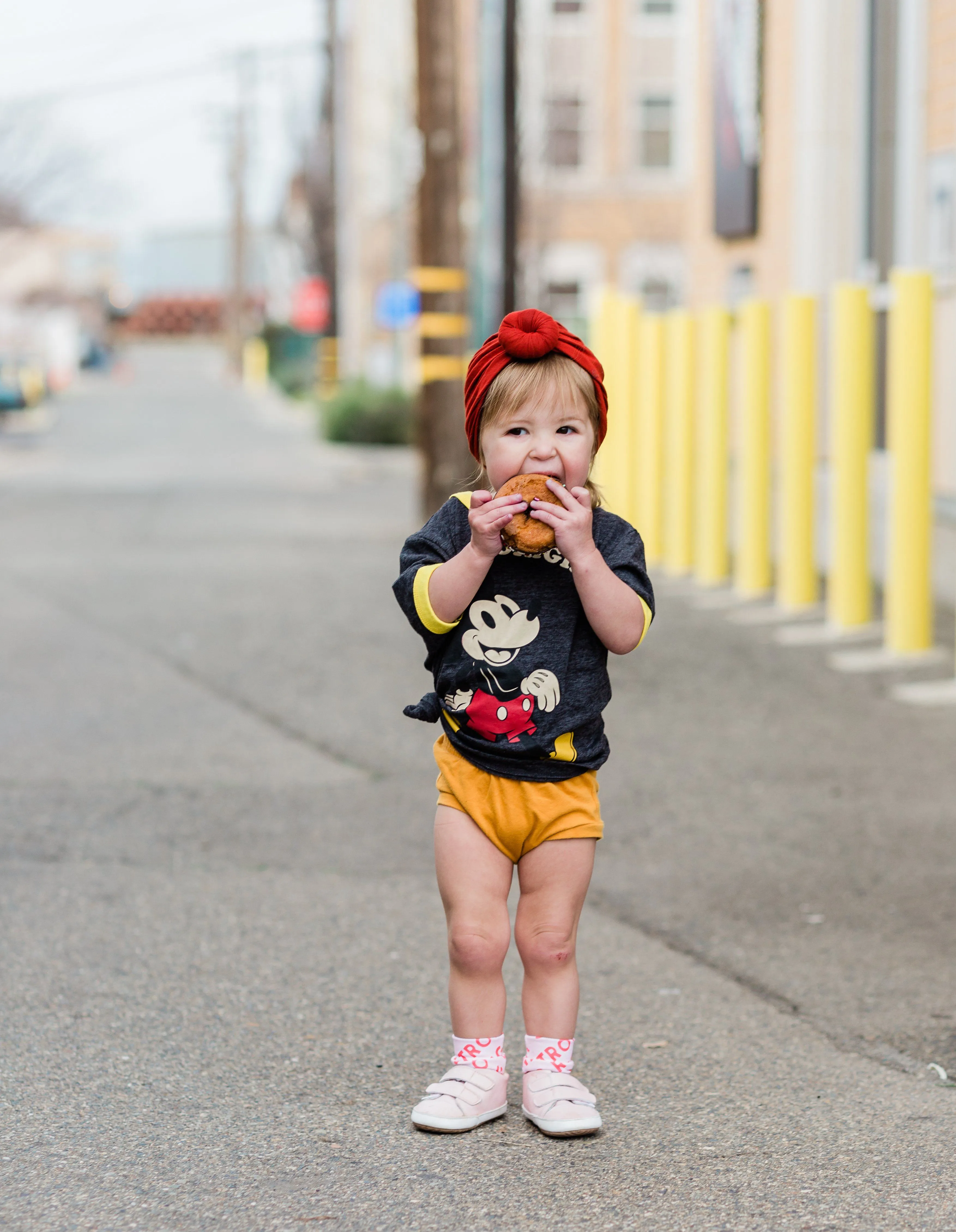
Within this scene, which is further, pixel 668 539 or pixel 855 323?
pixel 668 539

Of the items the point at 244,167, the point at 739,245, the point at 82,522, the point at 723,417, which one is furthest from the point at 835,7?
the point at 244,167

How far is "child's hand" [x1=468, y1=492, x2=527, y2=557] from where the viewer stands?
10.1 ft

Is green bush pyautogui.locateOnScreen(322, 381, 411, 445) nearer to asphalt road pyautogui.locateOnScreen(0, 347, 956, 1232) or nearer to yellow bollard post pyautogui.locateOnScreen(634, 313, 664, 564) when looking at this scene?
yellow bollard post pyautogui.locateOnScreen(634, 313, 664, 564)

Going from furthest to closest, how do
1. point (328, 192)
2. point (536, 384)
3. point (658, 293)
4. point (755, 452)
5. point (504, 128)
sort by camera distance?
point (328, 192) < point (658, 293) < point (504, 128) < point (755, 452) < point (536, 384)

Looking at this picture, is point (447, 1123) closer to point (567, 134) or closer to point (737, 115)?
point (737, 115)

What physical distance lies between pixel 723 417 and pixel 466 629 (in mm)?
7832

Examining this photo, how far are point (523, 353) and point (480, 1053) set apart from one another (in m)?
1.24

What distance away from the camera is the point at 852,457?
9070 mm

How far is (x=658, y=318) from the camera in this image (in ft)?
38.7

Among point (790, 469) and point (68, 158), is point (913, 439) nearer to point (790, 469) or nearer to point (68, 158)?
Answer: point (790, 469)

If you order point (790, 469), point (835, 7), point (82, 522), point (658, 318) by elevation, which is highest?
point (835, 7)

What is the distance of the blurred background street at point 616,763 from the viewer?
3244 mm

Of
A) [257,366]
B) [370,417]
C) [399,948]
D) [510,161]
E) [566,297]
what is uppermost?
[510,161]

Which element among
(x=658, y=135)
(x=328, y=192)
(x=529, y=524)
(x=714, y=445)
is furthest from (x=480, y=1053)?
(x=328, y=192)
